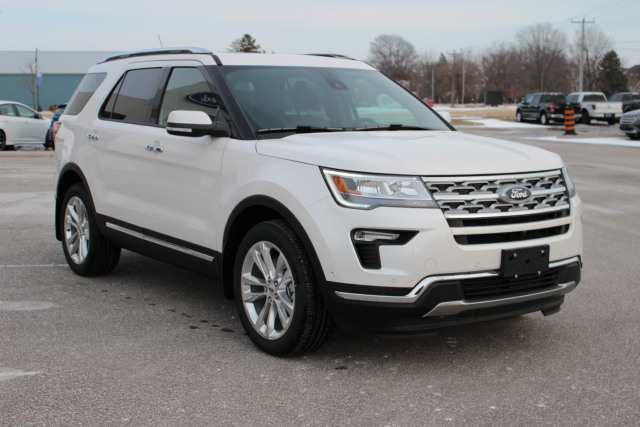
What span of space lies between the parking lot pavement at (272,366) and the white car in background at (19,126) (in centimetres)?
1712

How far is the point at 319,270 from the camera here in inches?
158

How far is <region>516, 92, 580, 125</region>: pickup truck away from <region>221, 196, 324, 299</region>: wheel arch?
38.9 m

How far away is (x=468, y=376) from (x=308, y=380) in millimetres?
878

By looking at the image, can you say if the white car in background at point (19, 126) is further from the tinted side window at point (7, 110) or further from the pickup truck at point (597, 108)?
the pickup truck at point (597, 108)

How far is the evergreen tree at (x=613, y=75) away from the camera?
109812mm

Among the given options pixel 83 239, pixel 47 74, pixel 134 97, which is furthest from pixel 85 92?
pixel 47 74

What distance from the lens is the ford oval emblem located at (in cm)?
399

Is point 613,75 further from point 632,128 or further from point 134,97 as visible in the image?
point 134,97

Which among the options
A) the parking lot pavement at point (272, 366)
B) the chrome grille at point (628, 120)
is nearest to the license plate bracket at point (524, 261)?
the parking lot pavement at point (272, 366)

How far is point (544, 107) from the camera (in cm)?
4241

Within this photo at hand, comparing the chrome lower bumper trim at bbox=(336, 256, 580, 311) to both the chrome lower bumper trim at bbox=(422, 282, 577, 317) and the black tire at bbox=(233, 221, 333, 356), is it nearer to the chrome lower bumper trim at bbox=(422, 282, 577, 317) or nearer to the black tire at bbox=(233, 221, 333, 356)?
the chrome lower bumper trim at bbox=(422, 282, 577, 317)

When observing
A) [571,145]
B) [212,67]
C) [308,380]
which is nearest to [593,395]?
[308,380]

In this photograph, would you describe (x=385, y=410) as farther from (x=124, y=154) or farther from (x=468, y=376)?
(x=124, y=154)

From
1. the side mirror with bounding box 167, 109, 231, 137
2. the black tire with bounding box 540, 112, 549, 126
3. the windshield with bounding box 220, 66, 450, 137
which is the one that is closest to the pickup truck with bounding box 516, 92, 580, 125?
the black tire with bounding box 540, 112, 549, 126
